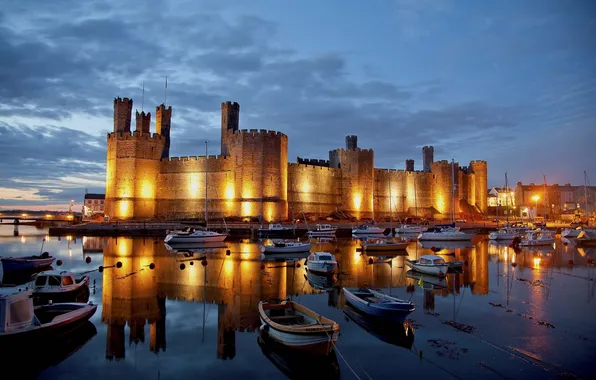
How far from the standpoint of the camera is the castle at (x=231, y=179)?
37500mm

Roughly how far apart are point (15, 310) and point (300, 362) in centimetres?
565

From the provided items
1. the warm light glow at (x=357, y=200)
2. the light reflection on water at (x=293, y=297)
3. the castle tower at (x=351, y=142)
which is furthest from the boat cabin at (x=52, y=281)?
the castle tower at (x=351, y=142)

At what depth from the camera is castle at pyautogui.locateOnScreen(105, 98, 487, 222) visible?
123 feet

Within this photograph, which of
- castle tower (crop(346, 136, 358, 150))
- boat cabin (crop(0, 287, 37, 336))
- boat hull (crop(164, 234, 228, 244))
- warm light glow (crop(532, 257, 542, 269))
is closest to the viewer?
boat cabin (crop(0, 287, 37, 336))

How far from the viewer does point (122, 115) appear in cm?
4006

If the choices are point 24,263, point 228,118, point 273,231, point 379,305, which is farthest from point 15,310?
point 228,118

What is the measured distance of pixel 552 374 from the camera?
741 centimetres

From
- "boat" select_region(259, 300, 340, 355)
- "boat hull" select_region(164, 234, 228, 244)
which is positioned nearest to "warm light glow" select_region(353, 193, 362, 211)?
"boat hull" select_region(164, 234, 228, 244)

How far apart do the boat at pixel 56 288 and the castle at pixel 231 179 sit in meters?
23.7

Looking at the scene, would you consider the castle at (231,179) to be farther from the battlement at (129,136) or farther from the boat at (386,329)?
the boat at (386,329)

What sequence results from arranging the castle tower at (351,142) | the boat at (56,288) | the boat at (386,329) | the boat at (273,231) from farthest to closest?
the castle tower at (351,142)
the boat at (273,231)
the boat at (56,288)
the boat at (386,329)

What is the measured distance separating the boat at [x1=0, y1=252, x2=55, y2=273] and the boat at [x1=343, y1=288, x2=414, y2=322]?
49.0 feet

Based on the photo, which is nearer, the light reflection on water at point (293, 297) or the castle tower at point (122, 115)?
the light reflection on water at point (293, 297)

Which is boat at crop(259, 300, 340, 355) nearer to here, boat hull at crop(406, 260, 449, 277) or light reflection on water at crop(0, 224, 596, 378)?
light reflection on water at crop(0, 224, 596, 378)
